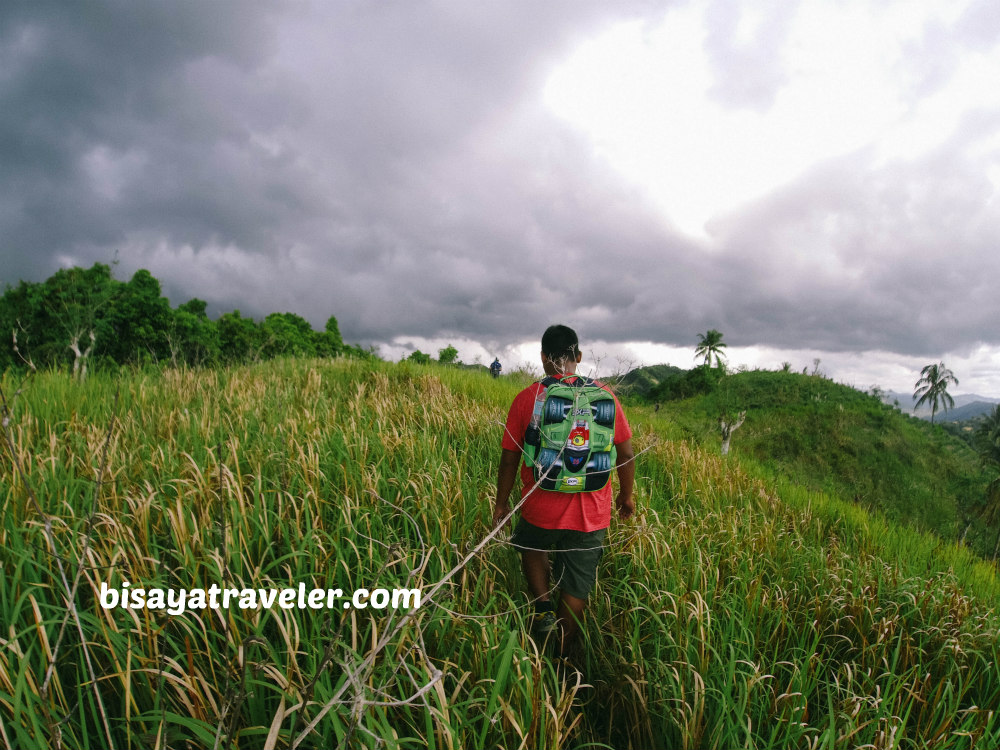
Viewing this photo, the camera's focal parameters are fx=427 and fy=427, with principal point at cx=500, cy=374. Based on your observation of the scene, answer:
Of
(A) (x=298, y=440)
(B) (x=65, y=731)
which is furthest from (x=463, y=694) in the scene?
(A) (x=298, y=440)

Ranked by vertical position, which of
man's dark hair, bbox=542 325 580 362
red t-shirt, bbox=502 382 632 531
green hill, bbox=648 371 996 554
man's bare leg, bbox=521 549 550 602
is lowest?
green hill, bbox=648 371 996 554

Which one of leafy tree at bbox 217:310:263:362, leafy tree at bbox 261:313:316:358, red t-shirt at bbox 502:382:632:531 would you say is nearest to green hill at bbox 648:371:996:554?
red t-shirt at bbox 502:382:632:531

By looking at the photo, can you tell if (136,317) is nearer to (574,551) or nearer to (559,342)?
(559,342)

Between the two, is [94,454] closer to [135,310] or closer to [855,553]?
[855,553]

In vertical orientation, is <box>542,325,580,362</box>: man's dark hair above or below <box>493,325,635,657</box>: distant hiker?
above

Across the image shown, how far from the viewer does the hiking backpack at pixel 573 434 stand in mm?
2938

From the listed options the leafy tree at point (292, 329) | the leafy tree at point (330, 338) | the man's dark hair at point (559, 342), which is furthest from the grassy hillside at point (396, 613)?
the leafy tree at point (330, 338)

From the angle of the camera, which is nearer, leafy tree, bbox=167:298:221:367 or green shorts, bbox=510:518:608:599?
green shorts, bbox=510:518:608:599

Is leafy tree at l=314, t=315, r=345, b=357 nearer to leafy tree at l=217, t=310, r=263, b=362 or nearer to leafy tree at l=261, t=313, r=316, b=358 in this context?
leafy tree at l=261, t=313, r=316, b=358

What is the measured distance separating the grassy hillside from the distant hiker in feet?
0.98

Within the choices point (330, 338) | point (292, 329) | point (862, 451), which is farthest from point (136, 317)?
point (862, 451)

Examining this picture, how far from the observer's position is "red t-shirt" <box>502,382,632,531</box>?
3076 millimetres

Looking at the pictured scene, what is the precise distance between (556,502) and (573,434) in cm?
52

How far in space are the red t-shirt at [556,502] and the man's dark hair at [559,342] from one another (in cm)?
30
